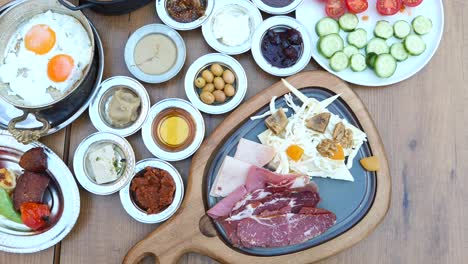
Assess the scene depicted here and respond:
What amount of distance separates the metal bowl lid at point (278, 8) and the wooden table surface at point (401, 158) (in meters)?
0.28

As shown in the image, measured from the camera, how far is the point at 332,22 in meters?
2.58

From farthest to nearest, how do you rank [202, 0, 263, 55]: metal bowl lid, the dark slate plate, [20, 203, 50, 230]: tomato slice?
[202, 0, 263, 55]: metal bowl lid → the dark slate plate → [20, 203, 50, 230]: tomato slice

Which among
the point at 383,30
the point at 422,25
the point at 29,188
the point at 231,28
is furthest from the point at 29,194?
the point at 422,25

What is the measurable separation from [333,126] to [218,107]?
0.65m

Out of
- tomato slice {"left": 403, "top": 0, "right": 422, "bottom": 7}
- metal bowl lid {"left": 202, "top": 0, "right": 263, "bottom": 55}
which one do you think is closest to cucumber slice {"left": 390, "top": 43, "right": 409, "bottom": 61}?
tomato slice {"left": 403, "top": 0, "right": 422, "bottom": 7}

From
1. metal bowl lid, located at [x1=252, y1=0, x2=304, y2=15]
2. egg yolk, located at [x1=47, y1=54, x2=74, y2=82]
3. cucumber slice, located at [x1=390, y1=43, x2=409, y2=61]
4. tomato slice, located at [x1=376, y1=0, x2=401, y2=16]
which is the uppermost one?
metal bowl lid, located at [x1=252, y1=0, x2=304, y2=15]

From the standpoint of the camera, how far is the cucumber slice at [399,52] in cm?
256

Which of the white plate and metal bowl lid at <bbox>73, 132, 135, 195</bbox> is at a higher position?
the white plate

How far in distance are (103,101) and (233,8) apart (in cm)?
92

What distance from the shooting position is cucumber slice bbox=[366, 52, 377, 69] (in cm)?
251

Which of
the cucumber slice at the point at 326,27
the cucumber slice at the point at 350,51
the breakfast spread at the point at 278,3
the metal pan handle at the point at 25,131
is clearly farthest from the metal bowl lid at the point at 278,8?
the metal pan handle at the point at 25,131

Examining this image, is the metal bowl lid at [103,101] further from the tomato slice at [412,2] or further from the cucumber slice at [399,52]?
the tomato slice at [412,2]

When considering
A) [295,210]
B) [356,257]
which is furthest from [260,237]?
[356,257]

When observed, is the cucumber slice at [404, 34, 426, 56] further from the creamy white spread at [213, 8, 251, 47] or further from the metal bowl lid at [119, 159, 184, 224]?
the metal bowl lid at [119, 159, 184, 224]
